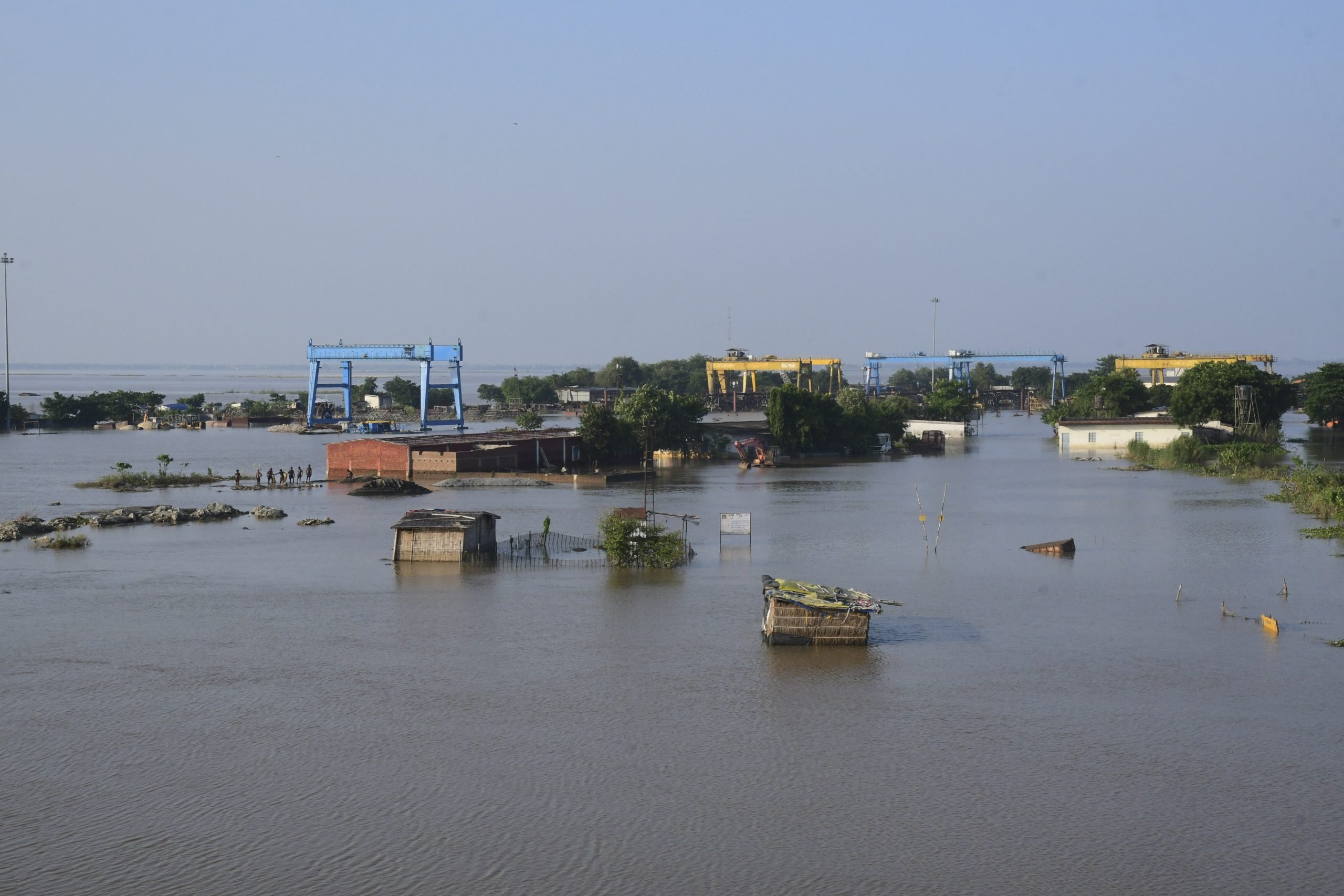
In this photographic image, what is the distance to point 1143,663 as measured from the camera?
13578mm

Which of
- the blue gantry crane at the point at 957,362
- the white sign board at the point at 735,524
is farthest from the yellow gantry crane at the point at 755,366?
the white sign board at the point at 735,524

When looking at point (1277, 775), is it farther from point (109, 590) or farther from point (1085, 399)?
point (1085, 399)

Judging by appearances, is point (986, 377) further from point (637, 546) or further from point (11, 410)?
point (637, 546)

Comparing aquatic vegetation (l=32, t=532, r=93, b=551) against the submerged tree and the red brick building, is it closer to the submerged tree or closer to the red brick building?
the red brick building

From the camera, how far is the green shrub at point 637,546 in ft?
64.6

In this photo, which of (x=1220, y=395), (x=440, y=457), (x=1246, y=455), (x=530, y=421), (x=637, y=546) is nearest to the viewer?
(x=637, y=546)

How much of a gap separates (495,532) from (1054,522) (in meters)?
12.4

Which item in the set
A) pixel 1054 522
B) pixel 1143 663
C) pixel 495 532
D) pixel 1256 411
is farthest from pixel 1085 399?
pixel 1143 663

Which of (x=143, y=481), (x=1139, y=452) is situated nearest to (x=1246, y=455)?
(x=1139, y=452)

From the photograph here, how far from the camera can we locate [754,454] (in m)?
44.9

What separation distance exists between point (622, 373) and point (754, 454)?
97.0 m

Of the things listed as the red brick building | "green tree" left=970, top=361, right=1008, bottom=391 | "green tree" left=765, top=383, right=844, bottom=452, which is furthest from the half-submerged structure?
"green tree" left=970, top=361, right=1008, bottom=391

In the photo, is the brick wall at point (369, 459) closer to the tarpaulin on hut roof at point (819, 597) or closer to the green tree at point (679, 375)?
the tarpaulin on hut roof at point (819, 597)

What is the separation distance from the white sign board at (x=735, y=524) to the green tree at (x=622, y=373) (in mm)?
114477
